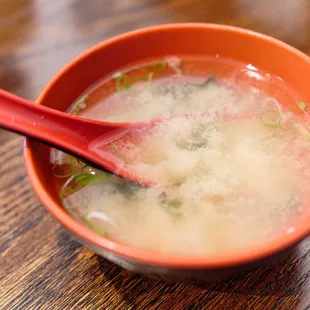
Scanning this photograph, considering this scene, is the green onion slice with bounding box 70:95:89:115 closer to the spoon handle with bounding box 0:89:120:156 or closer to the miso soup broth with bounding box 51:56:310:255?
the miso soup broth with bounding box 51:56:310:255

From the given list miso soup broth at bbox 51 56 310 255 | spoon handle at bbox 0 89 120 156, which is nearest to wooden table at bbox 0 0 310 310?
miso soup broth at bbox 51 56 310 255

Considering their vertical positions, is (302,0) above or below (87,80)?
above

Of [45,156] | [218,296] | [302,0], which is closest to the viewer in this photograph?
[218,296]

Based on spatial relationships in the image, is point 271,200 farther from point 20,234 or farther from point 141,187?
point 20,234

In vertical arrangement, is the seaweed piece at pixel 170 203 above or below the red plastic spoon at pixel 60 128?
below

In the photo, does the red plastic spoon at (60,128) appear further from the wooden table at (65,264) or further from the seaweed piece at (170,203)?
the wooden table at (65,264)

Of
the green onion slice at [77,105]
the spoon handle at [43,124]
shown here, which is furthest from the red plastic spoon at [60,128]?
the green onion slice at [77,105]

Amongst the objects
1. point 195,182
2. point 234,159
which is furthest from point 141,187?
point 234,159

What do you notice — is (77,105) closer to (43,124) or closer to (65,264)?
(43,124)

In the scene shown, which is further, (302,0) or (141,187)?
(302,0)
